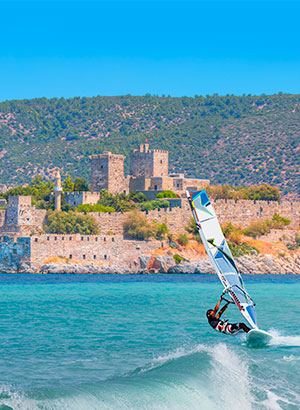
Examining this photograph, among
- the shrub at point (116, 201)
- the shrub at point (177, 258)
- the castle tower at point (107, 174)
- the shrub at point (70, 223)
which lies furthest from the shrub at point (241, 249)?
the castle tower at point (107, 174)

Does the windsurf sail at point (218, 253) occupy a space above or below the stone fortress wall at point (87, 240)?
above

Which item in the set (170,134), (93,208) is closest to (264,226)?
(93,208)

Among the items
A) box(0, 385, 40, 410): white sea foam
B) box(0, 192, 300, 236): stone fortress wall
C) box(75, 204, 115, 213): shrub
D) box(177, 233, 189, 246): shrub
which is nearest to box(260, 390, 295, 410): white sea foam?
box(0, 385, 40, 410): white sea foam

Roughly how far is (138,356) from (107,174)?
45.2 m

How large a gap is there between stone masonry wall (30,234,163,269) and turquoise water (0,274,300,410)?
54.4 feet

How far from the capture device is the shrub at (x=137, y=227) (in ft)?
188

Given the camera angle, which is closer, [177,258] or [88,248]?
[88,248]

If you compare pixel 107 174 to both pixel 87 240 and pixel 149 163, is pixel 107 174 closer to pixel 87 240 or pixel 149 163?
pixel 149 163

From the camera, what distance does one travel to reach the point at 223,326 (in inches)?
782

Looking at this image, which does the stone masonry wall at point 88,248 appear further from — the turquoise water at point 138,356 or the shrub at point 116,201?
the turquoise water at point 138,356

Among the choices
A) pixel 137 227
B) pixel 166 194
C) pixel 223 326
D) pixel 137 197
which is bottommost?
pixel 137 227

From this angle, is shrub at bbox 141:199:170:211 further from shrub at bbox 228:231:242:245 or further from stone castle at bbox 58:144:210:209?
shrub at bbox 228:231:242:245

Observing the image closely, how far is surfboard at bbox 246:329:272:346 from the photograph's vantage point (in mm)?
20812

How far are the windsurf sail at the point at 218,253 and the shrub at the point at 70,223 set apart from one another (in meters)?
36.2
